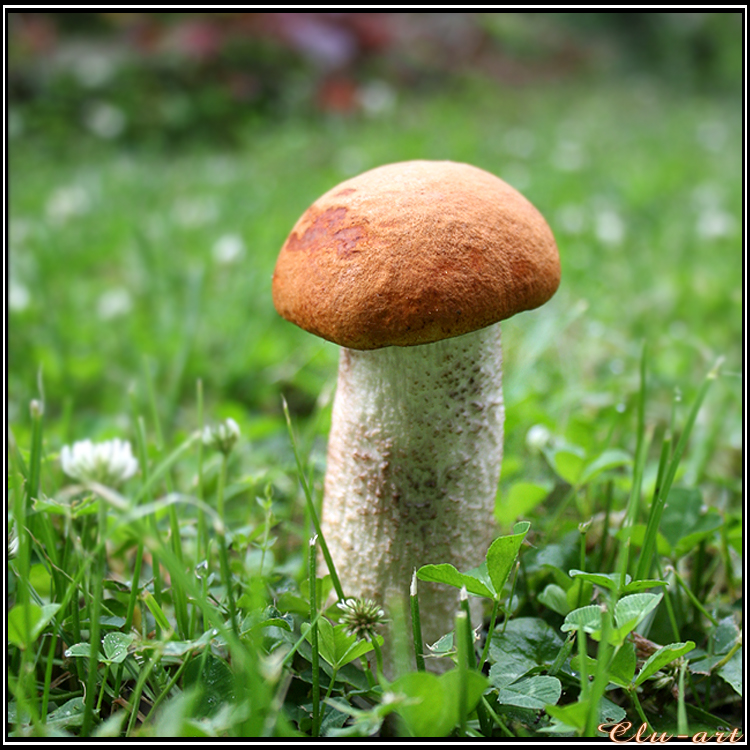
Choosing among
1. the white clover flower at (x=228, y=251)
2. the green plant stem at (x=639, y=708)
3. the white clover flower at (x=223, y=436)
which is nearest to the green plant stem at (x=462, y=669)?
the green plant stem at (x=639, y=708)

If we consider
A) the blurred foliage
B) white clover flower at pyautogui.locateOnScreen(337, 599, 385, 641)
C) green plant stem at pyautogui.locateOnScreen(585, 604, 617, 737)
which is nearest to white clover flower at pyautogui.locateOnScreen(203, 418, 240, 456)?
white clover flower at pyautogui.locateOnScreen(337, 599, 385, 641)

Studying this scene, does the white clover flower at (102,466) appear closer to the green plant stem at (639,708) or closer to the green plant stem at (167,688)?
the green plant stem at (167,688)

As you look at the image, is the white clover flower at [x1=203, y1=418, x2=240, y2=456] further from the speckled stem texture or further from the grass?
the speckled stem texture

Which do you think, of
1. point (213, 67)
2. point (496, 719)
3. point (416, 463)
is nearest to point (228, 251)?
point (416, 463)

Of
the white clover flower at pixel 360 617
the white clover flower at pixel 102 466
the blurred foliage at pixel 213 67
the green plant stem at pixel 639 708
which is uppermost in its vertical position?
the blurred foliage at pixel 213 67

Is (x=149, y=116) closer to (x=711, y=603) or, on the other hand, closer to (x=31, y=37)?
(x=31, y=37)

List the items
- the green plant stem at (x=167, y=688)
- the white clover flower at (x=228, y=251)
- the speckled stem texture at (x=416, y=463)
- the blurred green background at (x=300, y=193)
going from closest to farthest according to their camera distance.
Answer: the green plant stem at (x=167, y=688) → the speckled stem texture at (x=416, y=463) → the blurred green background at (x=300, y=193) → the white clover flower at (x=228, y=251)

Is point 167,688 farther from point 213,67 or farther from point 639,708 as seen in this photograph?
point 213,67
